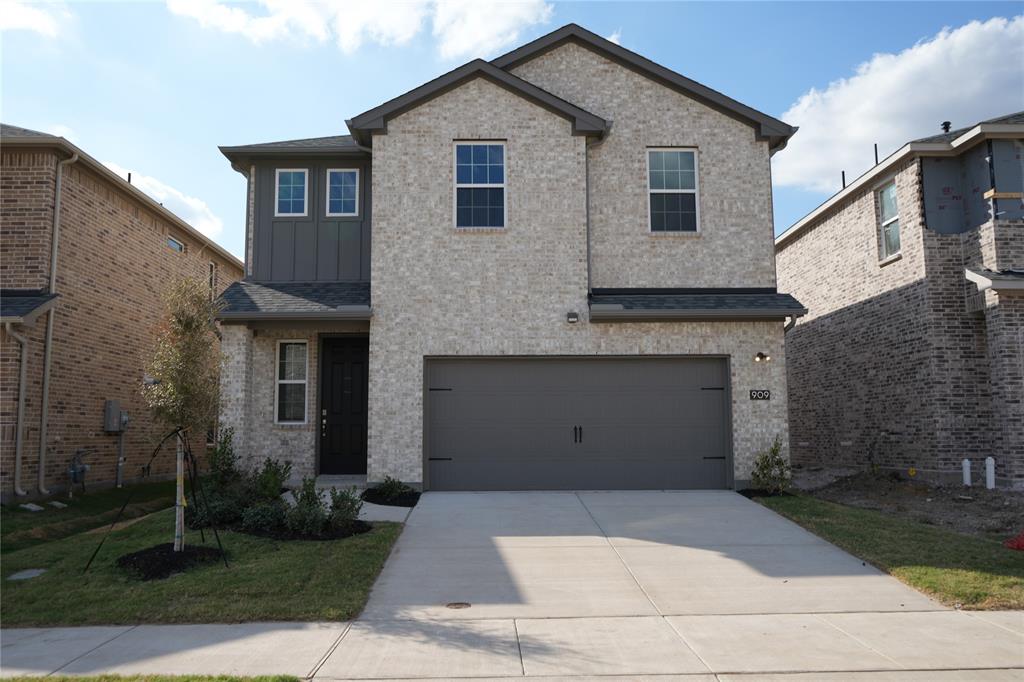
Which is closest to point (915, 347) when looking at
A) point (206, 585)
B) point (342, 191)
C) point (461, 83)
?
point (461, 83)

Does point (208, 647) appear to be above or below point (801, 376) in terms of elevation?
below

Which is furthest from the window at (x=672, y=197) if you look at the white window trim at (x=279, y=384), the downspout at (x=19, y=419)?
the downspout at (x=19, y=419)

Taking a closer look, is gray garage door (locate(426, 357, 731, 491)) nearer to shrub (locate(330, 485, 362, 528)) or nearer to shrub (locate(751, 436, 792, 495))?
shrub (locate(751, 436, 792, 495))

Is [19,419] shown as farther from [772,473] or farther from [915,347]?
[915,347]

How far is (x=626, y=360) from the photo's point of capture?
1283 cm

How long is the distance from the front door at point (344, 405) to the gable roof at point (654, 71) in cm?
612

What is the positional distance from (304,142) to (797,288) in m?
13.1

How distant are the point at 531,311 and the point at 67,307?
823cm

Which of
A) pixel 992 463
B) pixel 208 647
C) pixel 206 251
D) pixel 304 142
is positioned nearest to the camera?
pixel 208 647

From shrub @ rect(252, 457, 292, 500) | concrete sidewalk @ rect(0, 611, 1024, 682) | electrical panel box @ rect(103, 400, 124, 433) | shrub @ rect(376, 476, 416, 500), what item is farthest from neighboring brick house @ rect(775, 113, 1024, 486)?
electrical panel box @ rect(103, 400, 124, 433)

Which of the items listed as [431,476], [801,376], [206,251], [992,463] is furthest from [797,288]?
[206,251]

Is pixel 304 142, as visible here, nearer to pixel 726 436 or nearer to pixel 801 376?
pixel 726 436

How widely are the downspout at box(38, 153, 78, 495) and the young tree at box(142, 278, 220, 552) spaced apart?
18.2ft

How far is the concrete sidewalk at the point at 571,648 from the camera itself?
506 cm
